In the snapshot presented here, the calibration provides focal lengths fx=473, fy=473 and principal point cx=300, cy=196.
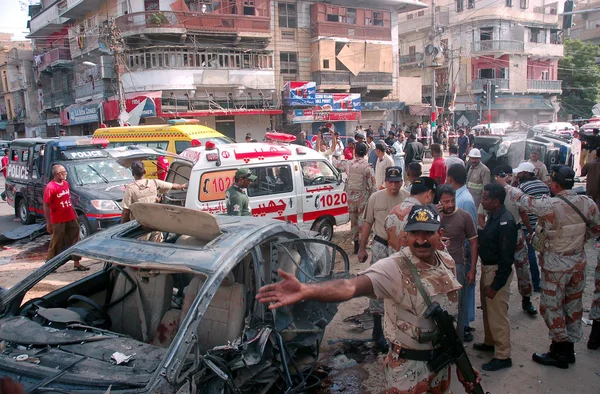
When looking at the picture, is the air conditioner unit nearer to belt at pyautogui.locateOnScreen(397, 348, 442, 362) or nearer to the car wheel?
the car wheel

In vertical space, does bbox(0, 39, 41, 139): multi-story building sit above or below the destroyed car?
above

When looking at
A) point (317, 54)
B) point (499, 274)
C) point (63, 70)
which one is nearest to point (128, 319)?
point (499, 274)

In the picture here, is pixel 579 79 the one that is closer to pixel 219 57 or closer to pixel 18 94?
pixel 219 57

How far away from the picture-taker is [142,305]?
389 centimetres

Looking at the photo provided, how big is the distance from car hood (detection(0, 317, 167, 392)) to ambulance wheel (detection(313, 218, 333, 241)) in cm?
570

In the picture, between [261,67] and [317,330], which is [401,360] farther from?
[261,67]

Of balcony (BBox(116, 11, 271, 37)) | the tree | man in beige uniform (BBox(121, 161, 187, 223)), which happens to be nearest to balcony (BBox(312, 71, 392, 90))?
balcony (BBox(116, 11, 271, 37))

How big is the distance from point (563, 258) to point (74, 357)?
4.12m

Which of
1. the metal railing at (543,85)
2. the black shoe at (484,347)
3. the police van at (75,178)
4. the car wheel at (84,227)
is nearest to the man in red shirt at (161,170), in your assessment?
the police van at (75,178)

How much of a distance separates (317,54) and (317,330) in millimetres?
29720

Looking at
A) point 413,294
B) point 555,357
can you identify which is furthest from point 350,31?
point 413,294

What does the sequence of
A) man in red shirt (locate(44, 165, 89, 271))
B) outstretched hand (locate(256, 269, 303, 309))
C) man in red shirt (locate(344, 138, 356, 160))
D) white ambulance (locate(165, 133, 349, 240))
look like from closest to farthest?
1. outstretched hand (locate(256, 269, 303, 309))
2. white ambulance (locate(165, 133, 349, 240))
3. man in red shirt (locate(44, 165, 89, 271))
4. man in red shirt (locate(344, 138, 356, 160))

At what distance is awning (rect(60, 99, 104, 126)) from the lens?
A: 2984 centimetres

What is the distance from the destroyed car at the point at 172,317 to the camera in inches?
110
